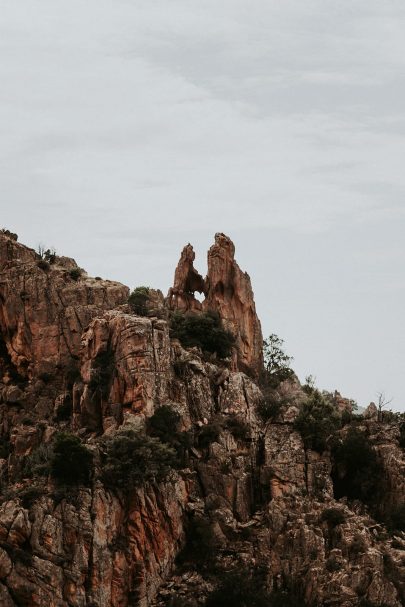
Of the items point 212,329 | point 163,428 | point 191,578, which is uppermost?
point 212,329

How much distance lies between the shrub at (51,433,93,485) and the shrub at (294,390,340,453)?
18.5 metres

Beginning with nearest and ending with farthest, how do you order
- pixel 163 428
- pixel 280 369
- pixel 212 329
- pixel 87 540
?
pixel 87 540
pixel 163 428
pixel 212 329
pixel 280 369

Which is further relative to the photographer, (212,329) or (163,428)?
(212,329)

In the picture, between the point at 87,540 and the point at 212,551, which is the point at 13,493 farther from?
the point at 212,551

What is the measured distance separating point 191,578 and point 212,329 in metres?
27.2

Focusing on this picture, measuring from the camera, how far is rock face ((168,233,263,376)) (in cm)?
16450

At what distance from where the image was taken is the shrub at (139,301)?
154 meters

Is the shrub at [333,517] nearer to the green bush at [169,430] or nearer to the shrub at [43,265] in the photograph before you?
the green bush at [169,430]

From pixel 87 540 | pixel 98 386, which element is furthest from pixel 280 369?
pixel 87 540

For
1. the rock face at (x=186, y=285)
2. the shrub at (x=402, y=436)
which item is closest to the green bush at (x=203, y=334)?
the rock face at (x=186, y=285)

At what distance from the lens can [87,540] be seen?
438ft

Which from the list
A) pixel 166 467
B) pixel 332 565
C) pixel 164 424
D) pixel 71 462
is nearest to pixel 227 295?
pixel 164 424

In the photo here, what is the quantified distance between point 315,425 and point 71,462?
2151cm

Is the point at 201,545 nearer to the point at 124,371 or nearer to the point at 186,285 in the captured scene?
the point at 124,371
